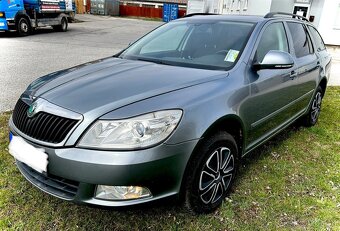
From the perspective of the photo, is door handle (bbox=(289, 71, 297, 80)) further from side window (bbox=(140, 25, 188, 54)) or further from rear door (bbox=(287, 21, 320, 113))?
side window (bbox=(140, 25, 188, 54))

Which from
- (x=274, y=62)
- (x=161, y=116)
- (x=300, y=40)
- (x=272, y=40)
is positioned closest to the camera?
(x=161, y=116)

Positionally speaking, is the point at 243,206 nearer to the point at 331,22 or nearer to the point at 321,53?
the point at 321,53

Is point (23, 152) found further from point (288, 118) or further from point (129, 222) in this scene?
point (288, 118)

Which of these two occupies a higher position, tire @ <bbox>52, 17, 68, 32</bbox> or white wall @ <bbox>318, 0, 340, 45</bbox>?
white wall @ <bbox>318, 0, 340, 45</bbox>

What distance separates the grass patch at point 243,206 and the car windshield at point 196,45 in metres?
1.27

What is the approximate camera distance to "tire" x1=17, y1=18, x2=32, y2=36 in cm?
1344

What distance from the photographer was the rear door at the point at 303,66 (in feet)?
12.5

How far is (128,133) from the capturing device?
1.99 meters

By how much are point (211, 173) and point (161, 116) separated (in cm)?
76

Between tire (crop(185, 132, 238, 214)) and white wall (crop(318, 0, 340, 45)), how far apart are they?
52.4 feet

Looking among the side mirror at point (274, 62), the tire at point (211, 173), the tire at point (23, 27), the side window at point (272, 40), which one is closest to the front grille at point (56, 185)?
the tire at point (211, 173)

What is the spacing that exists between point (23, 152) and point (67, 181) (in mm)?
455

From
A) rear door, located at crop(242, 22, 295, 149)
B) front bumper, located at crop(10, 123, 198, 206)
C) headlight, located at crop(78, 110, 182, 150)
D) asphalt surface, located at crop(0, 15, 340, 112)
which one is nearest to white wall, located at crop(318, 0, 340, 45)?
asphalt surface, located at crop(0, 15, 340, 112)

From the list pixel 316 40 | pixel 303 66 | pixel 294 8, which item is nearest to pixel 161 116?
pixel 303 66
